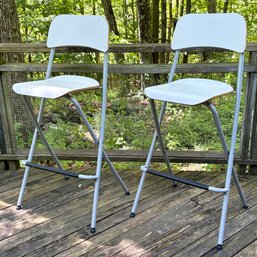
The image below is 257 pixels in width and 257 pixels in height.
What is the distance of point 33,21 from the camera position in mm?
5102

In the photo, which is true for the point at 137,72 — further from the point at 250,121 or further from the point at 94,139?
the point at 250,121

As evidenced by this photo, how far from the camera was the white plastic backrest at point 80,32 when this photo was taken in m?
1.92

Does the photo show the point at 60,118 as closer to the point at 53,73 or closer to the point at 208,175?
the point at 53,73

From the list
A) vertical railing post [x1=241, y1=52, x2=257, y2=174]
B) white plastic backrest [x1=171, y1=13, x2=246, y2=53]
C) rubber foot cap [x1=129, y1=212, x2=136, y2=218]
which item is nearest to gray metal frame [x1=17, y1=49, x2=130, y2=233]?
rubber foot cap [x1=129, y1=212, x2=136, y2=218]

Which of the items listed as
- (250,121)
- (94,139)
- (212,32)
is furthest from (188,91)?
(250,121)

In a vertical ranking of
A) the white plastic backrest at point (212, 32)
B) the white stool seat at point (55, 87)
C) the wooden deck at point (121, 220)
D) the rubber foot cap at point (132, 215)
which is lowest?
the wooden deck at point (121, 220)

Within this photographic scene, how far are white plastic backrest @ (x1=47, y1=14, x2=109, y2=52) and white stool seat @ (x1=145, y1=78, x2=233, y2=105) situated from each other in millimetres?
446

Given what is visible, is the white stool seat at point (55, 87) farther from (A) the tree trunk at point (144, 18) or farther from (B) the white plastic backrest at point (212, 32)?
(A) the tree trunk at point (144, 18)

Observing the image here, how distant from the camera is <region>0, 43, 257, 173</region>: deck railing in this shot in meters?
2.09

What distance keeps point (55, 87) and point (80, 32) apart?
49cm

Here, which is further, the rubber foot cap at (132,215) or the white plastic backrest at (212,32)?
the rubber foot cap at (132,215)

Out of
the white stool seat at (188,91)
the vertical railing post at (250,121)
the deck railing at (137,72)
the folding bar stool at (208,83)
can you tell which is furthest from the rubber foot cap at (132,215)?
the vertical railing post at (250,121)

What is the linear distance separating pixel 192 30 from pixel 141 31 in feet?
10.6

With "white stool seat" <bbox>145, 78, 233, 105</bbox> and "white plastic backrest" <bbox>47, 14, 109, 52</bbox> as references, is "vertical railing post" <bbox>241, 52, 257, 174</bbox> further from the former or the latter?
"white plastic backrest" <bbox>47, 14, 109, 52</bbox>
